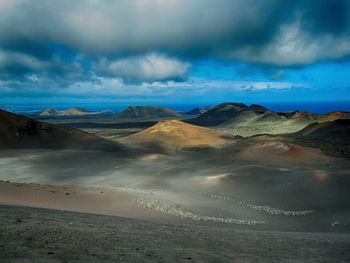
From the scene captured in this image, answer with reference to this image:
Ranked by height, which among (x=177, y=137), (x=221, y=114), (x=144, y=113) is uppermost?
(x=144, y=113)

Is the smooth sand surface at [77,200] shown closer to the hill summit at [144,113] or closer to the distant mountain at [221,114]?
the distant mountain at [221,114]

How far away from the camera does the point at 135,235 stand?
285 inches

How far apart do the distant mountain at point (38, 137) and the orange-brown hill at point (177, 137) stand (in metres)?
11.7

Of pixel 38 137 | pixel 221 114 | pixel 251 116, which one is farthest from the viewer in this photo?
pixel 221 114

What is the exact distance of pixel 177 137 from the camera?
183 feet

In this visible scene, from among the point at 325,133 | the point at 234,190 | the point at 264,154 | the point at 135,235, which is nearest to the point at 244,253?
the point at 135,235

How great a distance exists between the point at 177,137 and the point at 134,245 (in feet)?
163

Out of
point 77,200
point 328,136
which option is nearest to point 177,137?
point 328,136

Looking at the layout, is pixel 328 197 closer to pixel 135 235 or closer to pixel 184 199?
pixel 184 199

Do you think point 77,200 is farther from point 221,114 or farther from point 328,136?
point 221,114

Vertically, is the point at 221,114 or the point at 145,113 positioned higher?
the point at 145,113

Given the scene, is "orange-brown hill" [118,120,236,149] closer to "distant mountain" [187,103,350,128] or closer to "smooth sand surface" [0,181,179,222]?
"smooth sand surface" [0,181,179,222]

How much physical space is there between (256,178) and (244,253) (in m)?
15.9

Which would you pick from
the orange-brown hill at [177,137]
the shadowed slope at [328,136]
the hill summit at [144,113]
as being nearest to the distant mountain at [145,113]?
the hill summit at [144,113]
